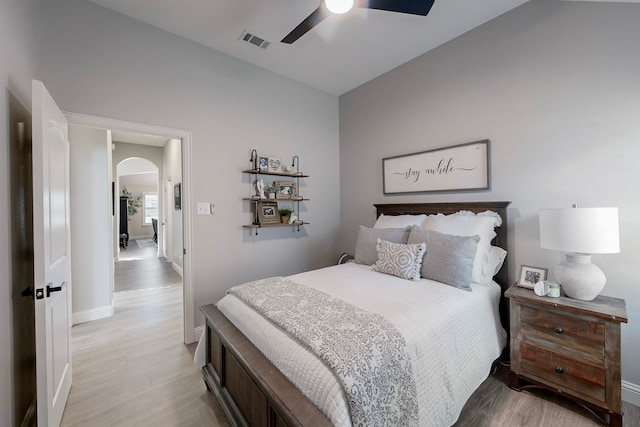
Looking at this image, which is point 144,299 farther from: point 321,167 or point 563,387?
point 563,387

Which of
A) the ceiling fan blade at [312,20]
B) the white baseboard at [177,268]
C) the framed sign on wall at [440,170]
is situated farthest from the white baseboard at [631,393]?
the white baseboard at [177,268]

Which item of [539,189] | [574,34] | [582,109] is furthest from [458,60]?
[539,189]

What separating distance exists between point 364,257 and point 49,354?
7.59ft

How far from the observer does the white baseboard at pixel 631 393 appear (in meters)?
1.76

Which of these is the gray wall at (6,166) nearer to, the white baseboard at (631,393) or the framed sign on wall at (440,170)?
the framed sign on wall at (440,170)

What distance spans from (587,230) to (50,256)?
3.14m

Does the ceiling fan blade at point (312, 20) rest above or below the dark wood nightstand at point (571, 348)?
above

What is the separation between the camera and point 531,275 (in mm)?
1981

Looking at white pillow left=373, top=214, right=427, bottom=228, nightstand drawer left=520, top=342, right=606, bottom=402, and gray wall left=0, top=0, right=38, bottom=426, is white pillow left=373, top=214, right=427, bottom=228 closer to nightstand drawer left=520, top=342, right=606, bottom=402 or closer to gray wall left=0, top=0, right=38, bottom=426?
nightstand drawer left=520, top=342, right=606, bottom=402

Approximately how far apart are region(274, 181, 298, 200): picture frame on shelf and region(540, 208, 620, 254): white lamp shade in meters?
2.48

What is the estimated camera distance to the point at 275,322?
4.71 feet

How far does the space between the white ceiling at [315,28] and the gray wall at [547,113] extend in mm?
243

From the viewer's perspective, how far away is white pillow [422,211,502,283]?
2.10 metres

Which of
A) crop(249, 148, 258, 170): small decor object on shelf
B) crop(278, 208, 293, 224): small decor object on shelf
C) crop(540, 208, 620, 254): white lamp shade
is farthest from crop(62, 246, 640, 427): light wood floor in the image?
crop(249, 148, 258, 170): small decor object on shelf
